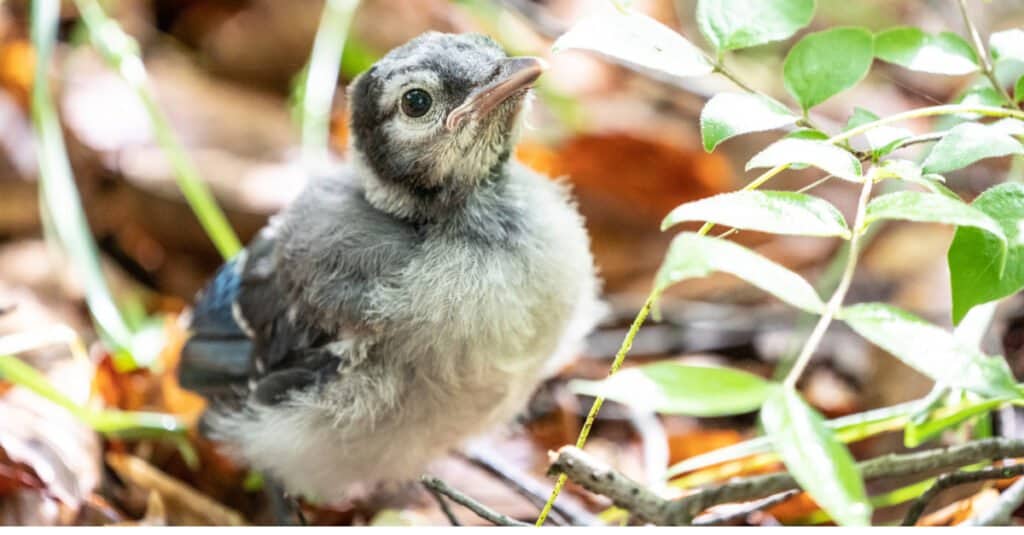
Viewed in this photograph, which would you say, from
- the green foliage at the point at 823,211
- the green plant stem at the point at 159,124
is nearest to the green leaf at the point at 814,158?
the green foliage at the point at 823,211

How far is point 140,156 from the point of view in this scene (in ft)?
7.69

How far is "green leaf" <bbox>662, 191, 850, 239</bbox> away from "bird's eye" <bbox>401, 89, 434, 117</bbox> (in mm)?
709

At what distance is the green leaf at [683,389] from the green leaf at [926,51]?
1.43 ft

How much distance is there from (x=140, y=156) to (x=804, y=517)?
151 centimetres

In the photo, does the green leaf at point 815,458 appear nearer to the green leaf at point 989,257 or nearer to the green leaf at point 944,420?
the green leaf at point 989,257

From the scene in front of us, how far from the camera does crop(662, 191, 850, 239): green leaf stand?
2.34ft

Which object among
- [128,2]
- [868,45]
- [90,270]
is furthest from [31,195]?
[868,45]

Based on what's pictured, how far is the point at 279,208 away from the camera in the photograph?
221 centimetres

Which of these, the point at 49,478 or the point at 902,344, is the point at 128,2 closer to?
the point at 49,478

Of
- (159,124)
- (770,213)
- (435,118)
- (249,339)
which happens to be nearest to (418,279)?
(435,118)

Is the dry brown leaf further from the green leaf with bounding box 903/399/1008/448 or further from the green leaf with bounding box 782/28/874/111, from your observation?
the green leaf with bounding box 782/28/874/111

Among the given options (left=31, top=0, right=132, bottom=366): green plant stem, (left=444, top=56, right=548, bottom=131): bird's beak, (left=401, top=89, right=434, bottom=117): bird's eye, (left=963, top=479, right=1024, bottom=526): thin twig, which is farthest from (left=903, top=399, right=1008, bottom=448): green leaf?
(left=31, top=0, right=132, bottom=366): green plant stem

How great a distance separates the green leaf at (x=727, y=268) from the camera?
641 mm

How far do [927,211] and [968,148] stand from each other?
16 centimetres
